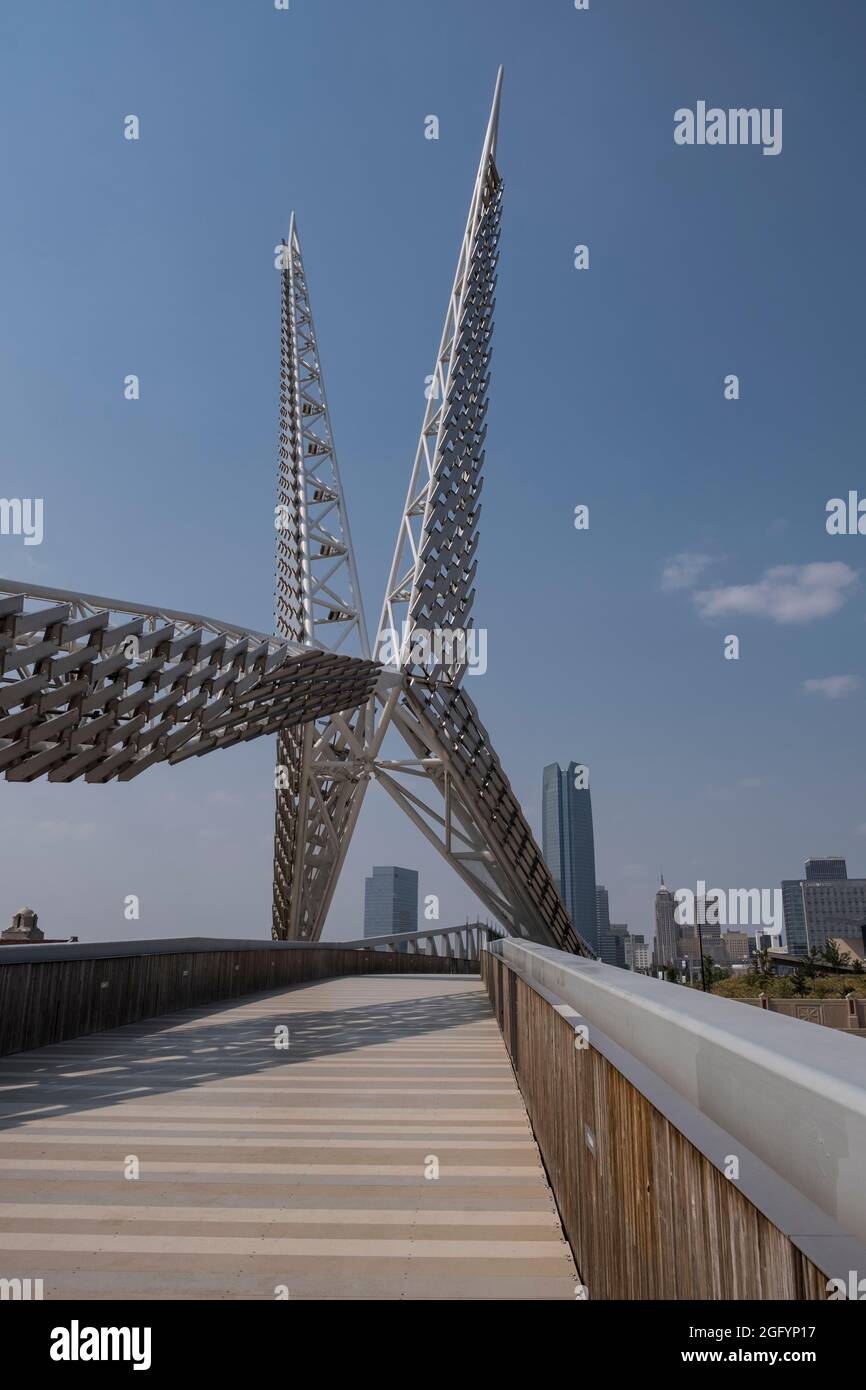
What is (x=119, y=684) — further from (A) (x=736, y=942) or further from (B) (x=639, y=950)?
(A) (x=736, y=942)

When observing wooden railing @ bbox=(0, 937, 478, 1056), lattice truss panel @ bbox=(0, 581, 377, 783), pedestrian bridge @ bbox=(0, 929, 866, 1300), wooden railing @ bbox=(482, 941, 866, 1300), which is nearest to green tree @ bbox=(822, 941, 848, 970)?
lattice truss panel @ bbox=(0, 581, 377, 783)

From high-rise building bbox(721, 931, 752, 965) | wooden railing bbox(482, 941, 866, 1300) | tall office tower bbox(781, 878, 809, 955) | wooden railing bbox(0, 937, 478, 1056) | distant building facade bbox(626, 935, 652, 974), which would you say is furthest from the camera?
tall office tower bbox(781, 878, 809, 955)

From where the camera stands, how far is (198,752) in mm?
16594

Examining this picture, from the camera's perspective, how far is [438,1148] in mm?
5117

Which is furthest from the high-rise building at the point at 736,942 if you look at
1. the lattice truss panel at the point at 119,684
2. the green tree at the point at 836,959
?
the lattice truss panel at the point at 119,684

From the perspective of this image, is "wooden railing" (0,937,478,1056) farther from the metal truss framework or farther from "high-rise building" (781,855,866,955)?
"high-rise building" (781,855,866,955)

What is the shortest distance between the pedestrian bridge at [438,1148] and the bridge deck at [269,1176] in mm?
19

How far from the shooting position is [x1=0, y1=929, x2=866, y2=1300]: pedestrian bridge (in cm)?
142

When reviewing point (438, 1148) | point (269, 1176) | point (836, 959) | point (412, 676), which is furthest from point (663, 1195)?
point (836, 959)

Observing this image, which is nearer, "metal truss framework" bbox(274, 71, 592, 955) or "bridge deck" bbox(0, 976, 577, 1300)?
"bridge deck" bbox(0, 976, 577, 1300)

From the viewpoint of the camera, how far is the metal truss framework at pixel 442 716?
101 ft

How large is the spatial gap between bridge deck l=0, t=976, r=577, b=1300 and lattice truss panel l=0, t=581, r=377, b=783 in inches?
181

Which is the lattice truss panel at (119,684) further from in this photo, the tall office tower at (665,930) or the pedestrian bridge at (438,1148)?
the tall office tower at (665,930)

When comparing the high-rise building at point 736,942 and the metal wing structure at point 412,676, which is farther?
the high-rise building at point 736,942
